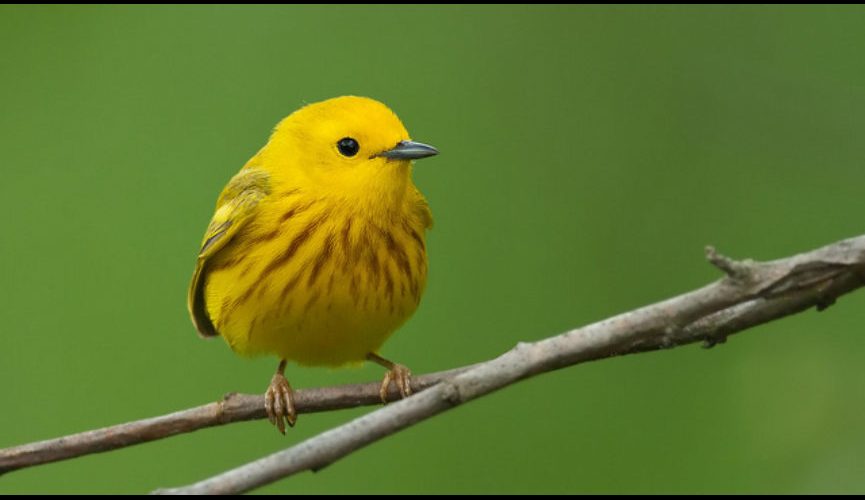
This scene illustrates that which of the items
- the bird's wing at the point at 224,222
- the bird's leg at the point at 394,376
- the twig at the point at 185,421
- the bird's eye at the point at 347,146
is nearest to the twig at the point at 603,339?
the twig at the point at 185,421

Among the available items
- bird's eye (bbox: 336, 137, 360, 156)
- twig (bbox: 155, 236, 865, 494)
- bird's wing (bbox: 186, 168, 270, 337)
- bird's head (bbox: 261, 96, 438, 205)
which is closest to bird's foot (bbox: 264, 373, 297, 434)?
bird's wing (bbox: 186, 168, 270, 337)

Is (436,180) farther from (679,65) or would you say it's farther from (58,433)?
(58,433)

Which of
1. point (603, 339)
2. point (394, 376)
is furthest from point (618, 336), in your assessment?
point (394, 376)

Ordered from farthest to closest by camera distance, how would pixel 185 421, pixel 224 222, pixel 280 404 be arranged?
pixel 224 222 < pixel 280 404 < pixel 185 421

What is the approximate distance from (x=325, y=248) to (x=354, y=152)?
15.3 inches

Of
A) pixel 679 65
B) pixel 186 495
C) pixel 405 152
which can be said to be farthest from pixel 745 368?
pixel 186 495

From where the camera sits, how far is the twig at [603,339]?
204 centimetres

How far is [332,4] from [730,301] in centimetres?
407

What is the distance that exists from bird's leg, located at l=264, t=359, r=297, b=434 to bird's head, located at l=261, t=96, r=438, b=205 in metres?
0.72

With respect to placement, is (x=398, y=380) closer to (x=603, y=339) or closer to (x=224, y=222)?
(x=224, y=222)

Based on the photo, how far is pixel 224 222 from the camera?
421 cm

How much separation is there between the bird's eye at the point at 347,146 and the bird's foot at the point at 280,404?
0.86 m

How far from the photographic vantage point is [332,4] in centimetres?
578

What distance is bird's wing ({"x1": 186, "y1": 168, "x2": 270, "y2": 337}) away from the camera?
4156 mm
